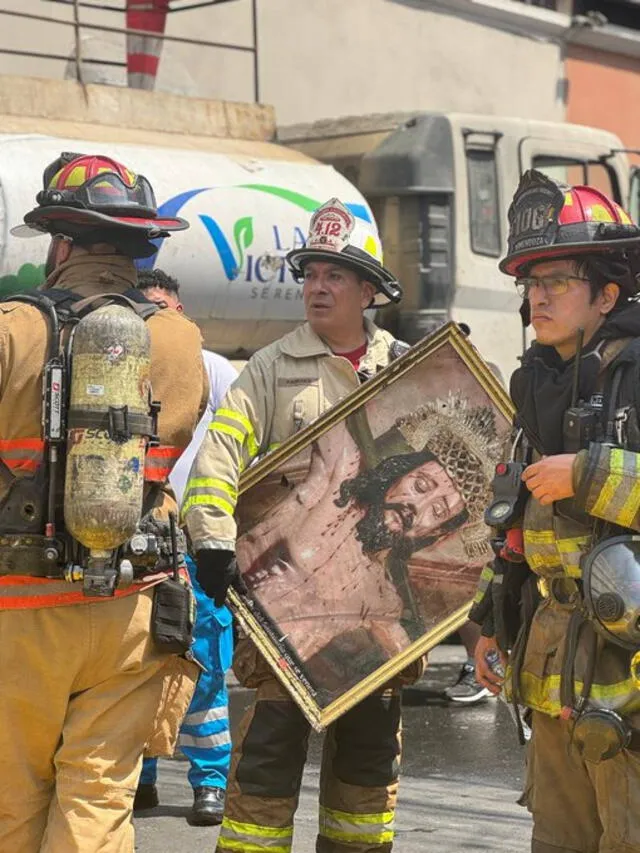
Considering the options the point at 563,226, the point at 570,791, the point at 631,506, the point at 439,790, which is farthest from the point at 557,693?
the point at 439,790

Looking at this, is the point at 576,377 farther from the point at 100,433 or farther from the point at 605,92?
the point at 605,92

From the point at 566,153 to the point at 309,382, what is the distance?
20.5ft

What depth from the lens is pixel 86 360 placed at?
3986 millimetres

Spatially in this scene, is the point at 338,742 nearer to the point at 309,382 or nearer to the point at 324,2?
the point at 309,382

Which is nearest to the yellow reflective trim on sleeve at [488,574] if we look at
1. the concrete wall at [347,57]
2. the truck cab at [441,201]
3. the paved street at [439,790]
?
the paved street at [439,790]

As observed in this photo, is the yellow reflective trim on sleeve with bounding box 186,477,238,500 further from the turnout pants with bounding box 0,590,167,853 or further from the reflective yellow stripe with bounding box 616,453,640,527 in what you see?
the reflective yellow stripe with bounding box 616,453,640,527

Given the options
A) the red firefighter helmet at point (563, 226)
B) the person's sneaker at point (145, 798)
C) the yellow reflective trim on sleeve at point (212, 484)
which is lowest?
the person's sneaker at point (145, 798)

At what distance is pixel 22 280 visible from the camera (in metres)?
7.74

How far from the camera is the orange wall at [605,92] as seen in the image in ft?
65.6

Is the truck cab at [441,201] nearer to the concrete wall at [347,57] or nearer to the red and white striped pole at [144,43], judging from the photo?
the red and white striped pole at [144,43]

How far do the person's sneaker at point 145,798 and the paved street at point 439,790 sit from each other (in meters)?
0.04

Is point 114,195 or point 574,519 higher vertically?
point 114,195

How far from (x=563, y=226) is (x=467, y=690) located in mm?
4451

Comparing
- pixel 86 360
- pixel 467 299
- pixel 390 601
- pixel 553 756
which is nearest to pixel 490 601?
pixel 553 756
